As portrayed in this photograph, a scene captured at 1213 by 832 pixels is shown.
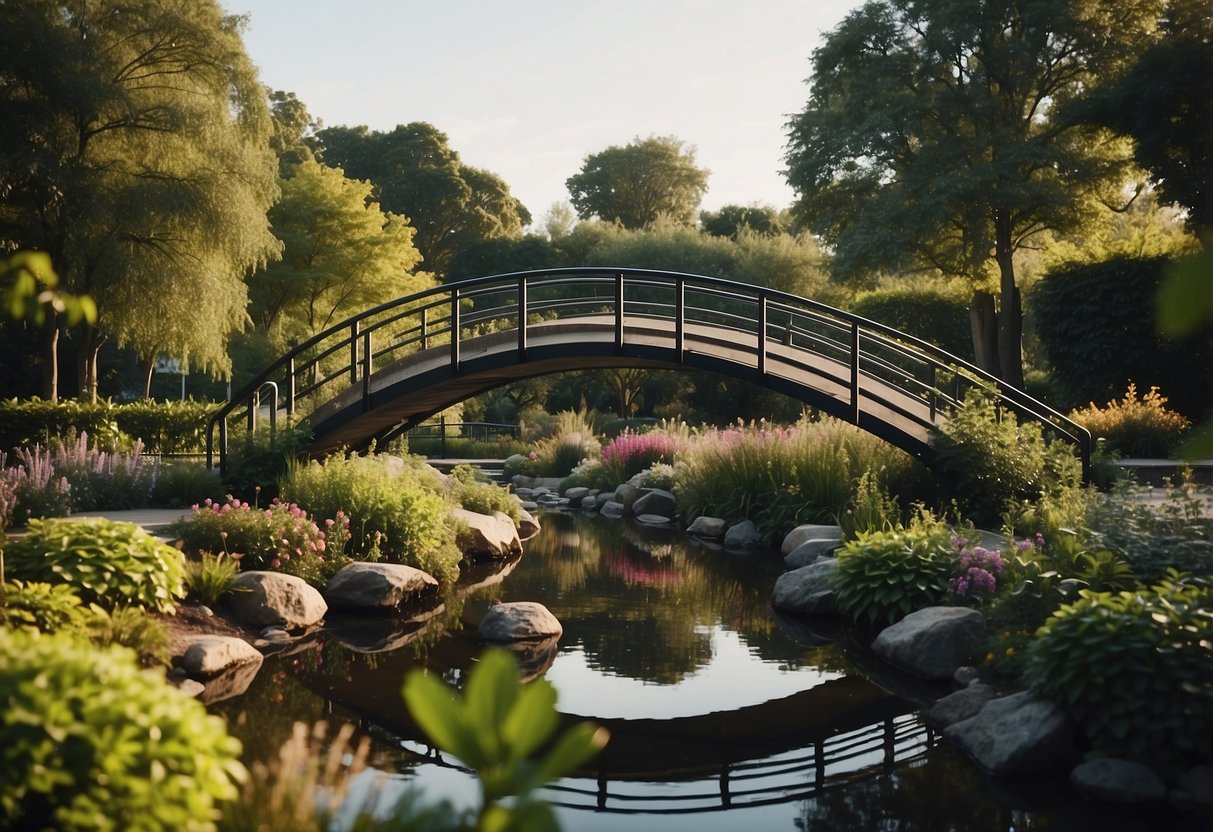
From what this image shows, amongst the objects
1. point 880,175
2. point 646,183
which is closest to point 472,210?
point 646,183

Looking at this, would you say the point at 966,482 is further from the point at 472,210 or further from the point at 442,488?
the point at 472,210

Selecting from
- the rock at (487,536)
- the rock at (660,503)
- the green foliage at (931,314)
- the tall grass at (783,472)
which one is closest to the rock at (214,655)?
the rock at (487,536)

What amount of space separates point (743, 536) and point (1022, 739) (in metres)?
8.23

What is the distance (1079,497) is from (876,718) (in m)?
4.11

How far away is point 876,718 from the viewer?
646 centimetres

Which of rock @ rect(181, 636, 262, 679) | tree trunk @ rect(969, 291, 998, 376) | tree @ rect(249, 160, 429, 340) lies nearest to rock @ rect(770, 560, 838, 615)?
rock @ rect(181, 636, 262, 679)

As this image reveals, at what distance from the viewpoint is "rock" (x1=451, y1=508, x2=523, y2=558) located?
12305 mm

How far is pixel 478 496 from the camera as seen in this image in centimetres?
1397

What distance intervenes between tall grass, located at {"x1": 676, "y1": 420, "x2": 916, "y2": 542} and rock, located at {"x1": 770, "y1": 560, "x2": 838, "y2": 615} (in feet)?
8.25

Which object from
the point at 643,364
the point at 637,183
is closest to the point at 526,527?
the point at 643,364

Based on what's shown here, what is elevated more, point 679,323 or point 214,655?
point 679,323

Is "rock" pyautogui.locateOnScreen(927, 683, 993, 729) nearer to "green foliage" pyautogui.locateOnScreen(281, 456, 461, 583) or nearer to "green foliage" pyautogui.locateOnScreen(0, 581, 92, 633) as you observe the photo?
"green foliage" pyautogui.locateOnScreen(0, 581, 92, 633)

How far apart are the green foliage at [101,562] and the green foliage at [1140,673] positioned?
5.43m

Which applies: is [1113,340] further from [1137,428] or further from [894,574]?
[894,574]
